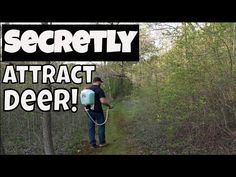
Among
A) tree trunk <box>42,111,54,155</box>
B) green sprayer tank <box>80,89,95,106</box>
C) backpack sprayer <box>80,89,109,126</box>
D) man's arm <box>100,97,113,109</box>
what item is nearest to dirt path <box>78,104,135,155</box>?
man's arm <box>100,97,113,109</box>

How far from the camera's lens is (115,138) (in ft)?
20.8

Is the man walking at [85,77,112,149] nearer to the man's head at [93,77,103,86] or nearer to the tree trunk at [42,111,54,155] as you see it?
the man's head at [93,77,103,86]

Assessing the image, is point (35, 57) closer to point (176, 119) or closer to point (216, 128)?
point (176, 119)

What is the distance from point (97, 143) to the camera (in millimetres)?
6246

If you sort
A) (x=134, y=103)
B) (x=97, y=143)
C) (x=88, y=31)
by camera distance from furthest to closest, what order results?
(x=134, y=103) → (x=97, y=143) → (x=88, y=31)

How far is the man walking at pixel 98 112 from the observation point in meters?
6.11

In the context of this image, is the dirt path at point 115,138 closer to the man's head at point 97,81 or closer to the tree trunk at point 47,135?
the man's head at point 97,81

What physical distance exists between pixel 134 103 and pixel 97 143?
910 mm

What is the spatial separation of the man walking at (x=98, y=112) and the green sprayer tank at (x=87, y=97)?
2.1 inches

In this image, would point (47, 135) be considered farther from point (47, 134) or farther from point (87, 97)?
point (87, 97)

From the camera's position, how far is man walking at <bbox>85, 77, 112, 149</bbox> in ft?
20.0

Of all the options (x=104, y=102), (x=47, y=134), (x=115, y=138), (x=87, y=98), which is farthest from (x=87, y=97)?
(x=47, y=134)

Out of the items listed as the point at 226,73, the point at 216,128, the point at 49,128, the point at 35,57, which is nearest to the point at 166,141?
the point at 216,128

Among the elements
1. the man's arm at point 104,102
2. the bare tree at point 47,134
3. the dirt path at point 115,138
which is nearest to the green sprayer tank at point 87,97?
the man's arm at point 104,102
